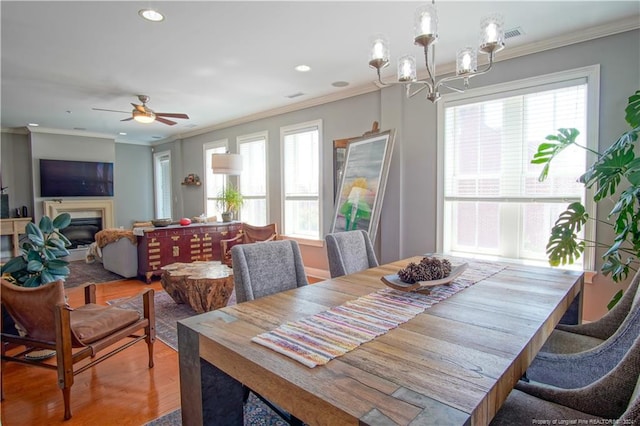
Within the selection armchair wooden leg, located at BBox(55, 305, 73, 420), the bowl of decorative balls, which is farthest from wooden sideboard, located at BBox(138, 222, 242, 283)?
the bowl of decorative balls

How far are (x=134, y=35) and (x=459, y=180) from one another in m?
3.47

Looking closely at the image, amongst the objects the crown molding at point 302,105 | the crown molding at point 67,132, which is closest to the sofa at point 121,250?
the crown molding at point 302,105

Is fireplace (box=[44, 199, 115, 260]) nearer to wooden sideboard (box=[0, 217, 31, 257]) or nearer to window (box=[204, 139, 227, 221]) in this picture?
wooden sideboard (box=[0, 217, 31, 257])

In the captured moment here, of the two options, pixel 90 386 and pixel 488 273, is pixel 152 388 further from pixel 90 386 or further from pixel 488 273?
pixel 488 273

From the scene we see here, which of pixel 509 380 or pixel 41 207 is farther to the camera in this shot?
pixel 41 207

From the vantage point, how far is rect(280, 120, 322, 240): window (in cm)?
536

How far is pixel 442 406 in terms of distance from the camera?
0.81 m

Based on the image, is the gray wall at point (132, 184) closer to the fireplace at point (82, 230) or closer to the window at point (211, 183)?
the fireplace at point (82, 230)

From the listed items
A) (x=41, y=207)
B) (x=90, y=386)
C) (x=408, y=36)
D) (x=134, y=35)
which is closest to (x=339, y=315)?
(x=90, y=386)

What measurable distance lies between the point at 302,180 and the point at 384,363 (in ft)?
15.4

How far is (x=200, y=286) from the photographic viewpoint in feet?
11.1

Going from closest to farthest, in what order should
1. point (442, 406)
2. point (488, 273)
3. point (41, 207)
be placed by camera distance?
point (442, 406) → point (488, 273) → point (41, 207)

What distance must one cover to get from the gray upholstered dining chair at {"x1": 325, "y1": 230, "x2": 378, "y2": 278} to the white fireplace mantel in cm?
708

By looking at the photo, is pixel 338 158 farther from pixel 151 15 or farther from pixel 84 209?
pixel 84 209
